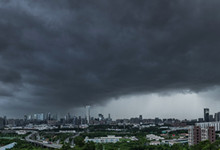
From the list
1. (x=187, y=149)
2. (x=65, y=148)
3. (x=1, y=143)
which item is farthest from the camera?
(x=1, y=143)

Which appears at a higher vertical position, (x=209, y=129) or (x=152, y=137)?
(x=209, y=129)

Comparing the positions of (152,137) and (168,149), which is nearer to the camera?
(168,149)

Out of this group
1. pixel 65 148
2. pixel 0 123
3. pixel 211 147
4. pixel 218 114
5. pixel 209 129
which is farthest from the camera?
pixel 0 123

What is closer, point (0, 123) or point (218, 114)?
point (218, 114)

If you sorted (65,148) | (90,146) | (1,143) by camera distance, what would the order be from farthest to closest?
1. (1,143)
2. (90,146)
3. (65,148)

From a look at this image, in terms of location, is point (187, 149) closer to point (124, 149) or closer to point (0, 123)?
point (124, 149)

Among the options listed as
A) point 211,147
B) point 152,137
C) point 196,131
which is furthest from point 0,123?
point 211,147

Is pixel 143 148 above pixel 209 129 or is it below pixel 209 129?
below

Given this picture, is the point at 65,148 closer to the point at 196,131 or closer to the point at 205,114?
the point at 196,131

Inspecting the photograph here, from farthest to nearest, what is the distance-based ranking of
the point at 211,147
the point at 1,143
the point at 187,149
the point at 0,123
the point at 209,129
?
the point at 0,123
the point at 1,143
the point at 209,129
the point at 187,149
the point at 211,147

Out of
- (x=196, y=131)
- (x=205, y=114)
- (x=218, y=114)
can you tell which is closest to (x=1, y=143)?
(x=196, y=131)
